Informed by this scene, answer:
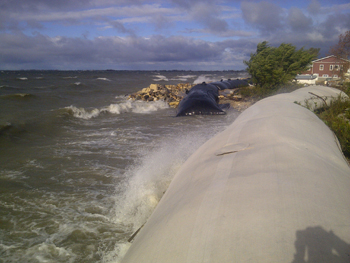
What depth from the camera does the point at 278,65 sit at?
50.8 ft

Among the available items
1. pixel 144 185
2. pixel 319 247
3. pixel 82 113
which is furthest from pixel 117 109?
pixel 319 247

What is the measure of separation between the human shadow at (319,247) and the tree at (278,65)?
1477 centimetres

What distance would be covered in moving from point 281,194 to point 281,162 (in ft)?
1.61

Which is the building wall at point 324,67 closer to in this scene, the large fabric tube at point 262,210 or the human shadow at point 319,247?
the large fabric tube at point 262,210

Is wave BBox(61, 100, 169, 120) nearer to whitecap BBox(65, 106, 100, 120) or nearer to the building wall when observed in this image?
whitecap BBox(65, 106, 100, 120)

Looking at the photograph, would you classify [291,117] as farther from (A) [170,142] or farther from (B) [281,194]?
(A) [170,142]

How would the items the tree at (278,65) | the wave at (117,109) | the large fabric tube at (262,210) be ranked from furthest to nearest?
the tree at (278,65) → the wave at (117,109) → the large fabric tube at (262,210)

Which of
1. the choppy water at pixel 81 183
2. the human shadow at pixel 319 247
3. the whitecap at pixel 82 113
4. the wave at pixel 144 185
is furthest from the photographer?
the whitecap at pixel 82 113

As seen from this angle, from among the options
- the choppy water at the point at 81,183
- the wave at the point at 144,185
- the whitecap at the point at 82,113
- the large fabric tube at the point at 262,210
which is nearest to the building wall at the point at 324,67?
the choppy water at the point at 81,183

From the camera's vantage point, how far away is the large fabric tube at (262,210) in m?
1.33

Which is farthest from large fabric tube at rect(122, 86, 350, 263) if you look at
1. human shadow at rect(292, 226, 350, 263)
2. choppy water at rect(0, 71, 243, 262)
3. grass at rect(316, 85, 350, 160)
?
grass at rect(316, 85, 350, 160)

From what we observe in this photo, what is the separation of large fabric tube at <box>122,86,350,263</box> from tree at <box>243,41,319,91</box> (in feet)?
44.0

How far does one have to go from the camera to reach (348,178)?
6.84 feet

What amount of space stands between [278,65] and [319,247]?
16425 millimetres
